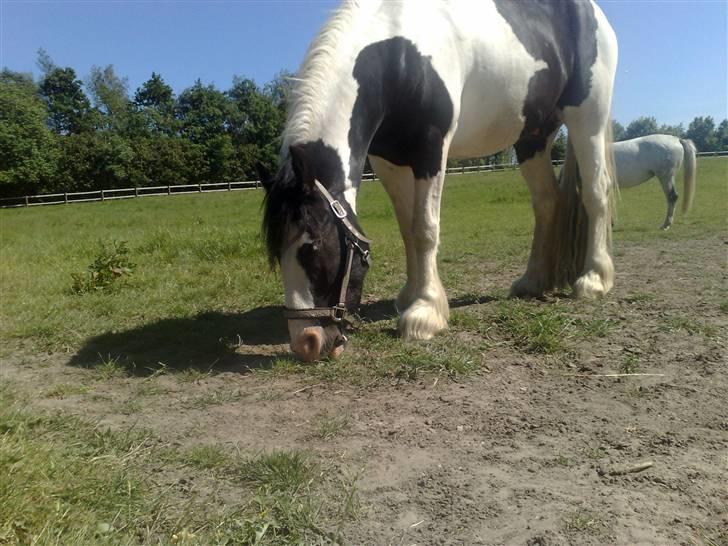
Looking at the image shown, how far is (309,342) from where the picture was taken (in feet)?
9.66

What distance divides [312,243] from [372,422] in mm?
1050

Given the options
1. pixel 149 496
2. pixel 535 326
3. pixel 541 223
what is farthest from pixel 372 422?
pixel 541 223

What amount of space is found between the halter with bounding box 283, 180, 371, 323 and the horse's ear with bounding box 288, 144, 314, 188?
0.24 ft

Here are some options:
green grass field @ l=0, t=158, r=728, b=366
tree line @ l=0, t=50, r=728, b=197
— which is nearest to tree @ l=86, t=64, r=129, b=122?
tree line @ l=0, t=50, r=728, b=197

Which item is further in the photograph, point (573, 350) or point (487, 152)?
point (487, 152)

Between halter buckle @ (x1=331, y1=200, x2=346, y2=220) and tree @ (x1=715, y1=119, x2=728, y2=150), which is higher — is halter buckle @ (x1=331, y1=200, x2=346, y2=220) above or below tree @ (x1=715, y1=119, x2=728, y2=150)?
below

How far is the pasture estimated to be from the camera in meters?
1.65

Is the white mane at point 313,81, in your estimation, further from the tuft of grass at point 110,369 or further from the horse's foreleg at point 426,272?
the tuft of grass at point 110,369

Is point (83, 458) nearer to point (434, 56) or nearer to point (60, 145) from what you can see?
point (434, 56)

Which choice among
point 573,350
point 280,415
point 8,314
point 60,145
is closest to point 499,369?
point 573,350

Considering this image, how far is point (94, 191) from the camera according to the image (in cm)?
3831

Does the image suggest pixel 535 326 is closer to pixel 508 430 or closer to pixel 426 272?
pixel 426 272

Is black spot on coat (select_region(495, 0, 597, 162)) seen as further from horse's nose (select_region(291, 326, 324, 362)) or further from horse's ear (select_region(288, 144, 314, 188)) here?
horse's nose (select_region(291, 326, 324, 362))

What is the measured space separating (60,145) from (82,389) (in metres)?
43.7
